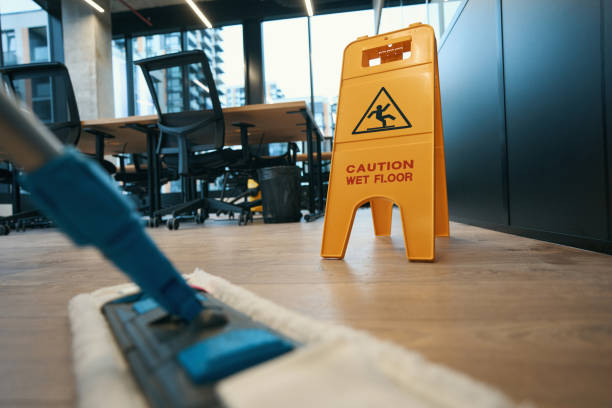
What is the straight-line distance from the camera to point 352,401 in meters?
0.23

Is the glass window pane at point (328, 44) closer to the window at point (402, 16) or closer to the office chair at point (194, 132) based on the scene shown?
the window at point (402, 16)

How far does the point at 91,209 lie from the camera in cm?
29

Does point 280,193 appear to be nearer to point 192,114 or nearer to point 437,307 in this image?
point 192,114

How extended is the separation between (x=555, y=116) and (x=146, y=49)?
24.1 feet

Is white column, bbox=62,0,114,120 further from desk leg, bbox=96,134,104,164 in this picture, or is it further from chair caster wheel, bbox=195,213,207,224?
chair caster wheel, bbox=195,213,207,224

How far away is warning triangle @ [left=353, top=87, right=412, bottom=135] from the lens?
1.16 meters

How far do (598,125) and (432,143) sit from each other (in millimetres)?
439

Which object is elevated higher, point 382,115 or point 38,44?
point 38,44

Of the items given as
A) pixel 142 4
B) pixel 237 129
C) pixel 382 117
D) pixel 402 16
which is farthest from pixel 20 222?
pixel 142 4

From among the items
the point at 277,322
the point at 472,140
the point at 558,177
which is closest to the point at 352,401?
the point at 277,322

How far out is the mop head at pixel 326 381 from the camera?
0.78 ft

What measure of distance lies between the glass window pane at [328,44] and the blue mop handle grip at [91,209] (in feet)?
20.7

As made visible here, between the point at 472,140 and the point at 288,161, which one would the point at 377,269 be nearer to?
the point at 472,140

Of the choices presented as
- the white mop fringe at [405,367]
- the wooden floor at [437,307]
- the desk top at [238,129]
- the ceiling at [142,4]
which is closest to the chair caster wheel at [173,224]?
the desk top at [238,129]
